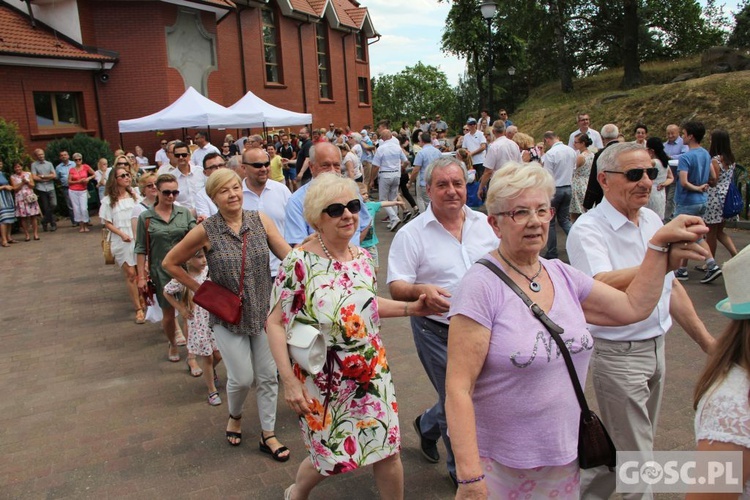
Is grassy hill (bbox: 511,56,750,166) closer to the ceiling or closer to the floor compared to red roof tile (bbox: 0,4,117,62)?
closer to the floor

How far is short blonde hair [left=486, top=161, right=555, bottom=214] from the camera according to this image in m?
2.29

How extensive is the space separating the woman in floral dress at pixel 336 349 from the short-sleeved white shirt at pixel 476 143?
11.9 m

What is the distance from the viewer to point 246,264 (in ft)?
A: 13.8

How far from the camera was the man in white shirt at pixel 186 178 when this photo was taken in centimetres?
812

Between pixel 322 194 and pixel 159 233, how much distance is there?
327cm

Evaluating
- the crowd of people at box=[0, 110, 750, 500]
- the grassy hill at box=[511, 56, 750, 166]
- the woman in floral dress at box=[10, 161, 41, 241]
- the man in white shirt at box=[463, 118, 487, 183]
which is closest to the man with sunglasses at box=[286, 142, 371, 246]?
the crowd of people at box=[0, 110, 750, 500]

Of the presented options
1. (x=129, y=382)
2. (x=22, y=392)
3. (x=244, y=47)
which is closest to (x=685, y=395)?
(x=129, y=382)

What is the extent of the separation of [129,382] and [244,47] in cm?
2241

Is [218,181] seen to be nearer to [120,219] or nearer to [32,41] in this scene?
[120,219]

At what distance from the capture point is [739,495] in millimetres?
1693

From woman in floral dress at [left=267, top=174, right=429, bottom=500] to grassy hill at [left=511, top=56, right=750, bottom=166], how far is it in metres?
14.3

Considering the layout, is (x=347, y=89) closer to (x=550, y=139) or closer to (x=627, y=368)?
(x=550, y=139)

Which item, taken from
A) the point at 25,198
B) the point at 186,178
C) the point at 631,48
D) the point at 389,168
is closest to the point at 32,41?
the point at 25,198

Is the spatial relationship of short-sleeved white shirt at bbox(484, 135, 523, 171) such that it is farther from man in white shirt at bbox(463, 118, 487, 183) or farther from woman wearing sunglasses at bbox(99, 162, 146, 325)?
woman wearing sunglasses at bbox(99, 162, 146, 325)
